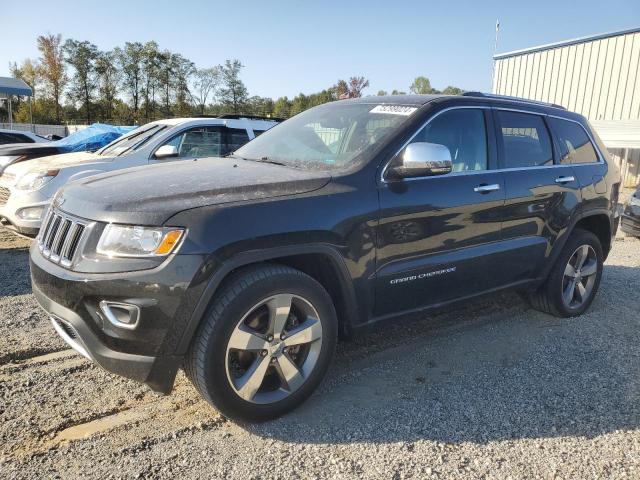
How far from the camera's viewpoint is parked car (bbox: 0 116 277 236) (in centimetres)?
595

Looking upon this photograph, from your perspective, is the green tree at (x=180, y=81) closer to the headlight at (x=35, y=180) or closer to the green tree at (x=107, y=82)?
the green tree at (x=107, y=82)

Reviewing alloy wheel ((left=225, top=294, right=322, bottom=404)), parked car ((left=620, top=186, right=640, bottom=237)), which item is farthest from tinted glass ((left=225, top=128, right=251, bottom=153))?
parked car ((left=620, top=186, right=640, bottom=237))

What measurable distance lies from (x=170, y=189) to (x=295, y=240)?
0.72 meters

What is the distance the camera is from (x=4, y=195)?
21.3 feet

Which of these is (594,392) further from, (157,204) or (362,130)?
(157,204)

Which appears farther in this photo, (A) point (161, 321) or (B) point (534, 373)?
(B) point (534, 373)

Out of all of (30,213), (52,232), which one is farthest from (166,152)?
(52,232)

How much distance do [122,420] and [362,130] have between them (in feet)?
7.65

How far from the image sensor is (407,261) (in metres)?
3.16

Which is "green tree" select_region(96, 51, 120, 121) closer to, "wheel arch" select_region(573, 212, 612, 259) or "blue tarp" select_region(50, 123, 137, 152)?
"blue tarp" select_region(50, 123, 137, 152)

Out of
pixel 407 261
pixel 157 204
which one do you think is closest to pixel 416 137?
pixel 407 261

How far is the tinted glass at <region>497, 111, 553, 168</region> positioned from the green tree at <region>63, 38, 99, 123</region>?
191 feet

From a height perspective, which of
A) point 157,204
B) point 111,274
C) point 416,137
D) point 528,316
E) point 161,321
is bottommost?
point 528,316

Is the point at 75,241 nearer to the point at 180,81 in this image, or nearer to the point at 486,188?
the point at 486,188
